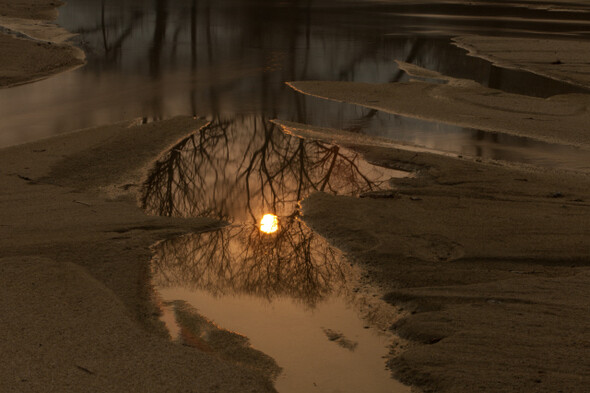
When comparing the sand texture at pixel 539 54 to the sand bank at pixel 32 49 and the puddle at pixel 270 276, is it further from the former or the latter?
the sand bank at pixel 32 49

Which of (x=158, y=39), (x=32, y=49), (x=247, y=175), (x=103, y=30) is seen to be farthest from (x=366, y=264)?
(x=103, y=30)

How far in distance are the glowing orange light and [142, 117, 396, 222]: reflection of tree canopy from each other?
114 millimetres

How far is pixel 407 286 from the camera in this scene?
15.4 ft

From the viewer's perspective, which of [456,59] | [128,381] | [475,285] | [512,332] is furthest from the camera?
[456,59]

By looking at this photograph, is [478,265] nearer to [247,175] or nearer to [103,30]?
[247,175]

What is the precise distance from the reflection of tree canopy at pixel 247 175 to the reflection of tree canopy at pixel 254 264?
20.7 inches

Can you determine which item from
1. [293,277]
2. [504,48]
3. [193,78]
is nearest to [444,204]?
[293,277]

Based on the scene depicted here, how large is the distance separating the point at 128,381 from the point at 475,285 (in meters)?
2.31

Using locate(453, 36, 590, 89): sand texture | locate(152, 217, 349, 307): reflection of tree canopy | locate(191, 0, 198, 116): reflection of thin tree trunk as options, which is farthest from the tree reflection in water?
locate(453, 36, 590, 89): sand texture

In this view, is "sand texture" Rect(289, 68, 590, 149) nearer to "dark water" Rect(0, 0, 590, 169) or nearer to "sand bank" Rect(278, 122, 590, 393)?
"dark water" Rect(0, 0, 590, 169)

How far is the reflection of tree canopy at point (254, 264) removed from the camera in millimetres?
4754

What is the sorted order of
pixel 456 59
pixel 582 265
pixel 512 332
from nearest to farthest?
pixel 512 332, pixel 582 265, pixel 456 59

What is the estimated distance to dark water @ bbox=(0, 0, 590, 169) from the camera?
30.1 ft

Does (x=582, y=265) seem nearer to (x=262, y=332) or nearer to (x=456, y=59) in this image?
(x=262, y=332)
